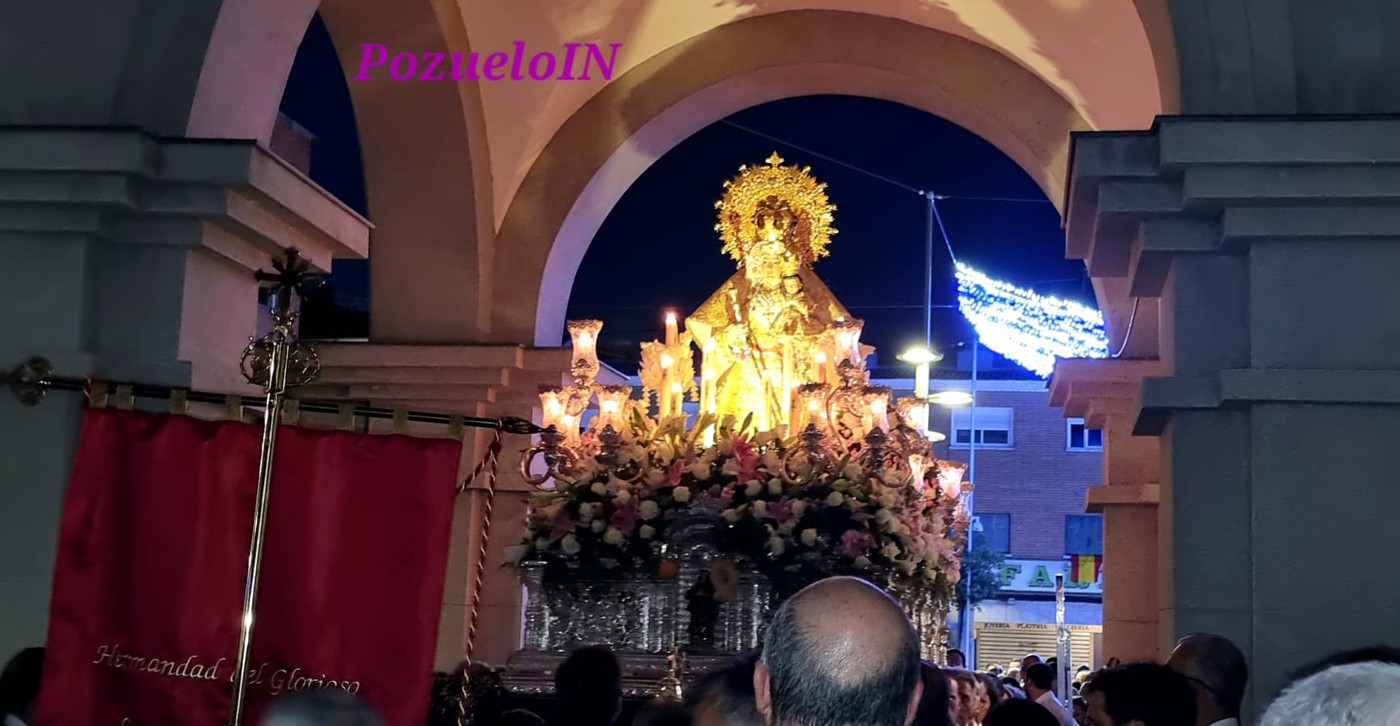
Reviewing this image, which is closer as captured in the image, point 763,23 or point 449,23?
point 449,23

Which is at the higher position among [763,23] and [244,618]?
[763,23]

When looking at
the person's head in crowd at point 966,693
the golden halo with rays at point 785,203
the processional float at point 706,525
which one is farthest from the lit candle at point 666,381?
the person's head in crowd at point 966,693

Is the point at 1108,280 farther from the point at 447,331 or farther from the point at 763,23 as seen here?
the point at 447,331

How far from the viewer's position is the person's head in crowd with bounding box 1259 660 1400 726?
5.86 feet

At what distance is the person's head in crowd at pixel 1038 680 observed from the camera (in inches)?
319

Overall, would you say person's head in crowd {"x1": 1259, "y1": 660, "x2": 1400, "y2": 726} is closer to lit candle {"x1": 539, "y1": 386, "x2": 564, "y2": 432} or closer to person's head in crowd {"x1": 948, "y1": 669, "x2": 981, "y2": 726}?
person's head in crowd {"x1": 948, "y1": 669, "x2": 981, "y2": 726}

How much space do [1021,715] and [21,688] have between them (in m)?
2.50

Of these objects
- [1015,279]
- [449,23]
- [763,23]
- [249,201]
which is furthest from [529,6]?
[1015,279]

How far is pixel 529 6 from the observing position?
924 centimetres

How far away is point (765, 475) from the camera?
7.63 meters

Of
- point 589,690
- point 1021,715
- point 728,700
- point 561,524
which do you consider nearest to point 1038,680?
point 561,524

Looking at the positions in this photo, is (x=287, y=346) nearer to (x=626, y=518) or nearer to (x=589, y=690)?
(x=589, y=690)

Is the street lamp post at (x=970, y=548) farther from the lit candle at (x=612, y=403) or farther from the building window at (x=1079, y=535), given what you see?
the lit candle at (x=612, y=403)

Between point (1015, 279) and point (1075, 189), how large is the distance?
20089 millimetres
